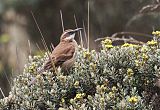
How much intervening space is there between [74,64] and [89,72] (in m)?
0.47

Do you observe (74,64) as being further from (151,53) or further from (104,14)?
(104,14)

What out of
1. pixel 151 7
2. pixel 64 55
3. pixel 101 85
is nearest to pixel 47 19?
pixel 151 7

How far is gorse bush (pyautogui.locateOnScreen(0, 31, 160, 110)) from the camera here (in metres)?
4.56

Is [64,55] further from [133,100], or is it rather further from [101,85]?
[133,100]

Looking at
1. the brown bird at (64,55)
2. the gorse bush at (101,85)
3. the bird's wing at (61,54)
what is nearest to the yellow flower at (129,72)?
the gorse bush at (101,85)

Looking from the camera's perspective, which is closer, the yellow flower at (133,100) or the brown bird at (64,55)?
the yellow flower at (133,100)

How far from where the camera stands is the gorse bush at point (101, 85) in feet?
15.0

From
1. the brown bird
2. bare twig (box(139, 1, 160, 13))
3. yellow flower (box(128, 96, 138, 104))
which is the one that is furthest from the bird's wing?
yellow flower (box(128, 96, 138, 104))

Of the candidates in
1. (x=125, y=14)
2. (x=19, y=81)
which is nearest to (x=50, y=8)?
(x=125, y=14)

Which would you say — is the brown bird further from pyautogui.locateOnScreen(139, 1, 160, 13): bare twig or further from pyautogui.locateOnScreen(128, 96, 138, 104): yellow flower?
pyautogui.locateOnScreen(128, 96, 138, 104): yellow flower

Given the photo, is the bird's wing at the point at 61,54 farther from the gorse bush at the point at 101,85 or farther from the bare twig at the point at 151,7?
the bare twig at the point at 151,7

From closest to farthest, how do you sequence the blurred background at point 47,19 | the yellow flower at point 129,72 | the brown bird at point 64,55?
the yellow flower at point 129,72
the brown bird at point 64,55
the blurred background at point 47,19

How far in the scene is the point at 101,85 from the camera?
189 inches

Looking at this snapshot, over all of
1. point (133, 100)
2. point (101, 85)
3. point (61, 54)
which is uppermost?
point (61, 54)
